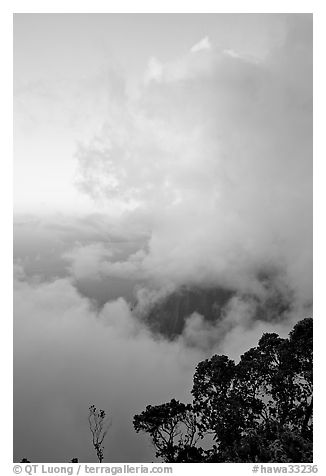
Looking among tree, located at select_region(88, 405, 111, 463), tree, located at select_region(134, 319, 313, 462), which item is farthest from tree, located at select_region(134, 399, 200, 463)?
tree, located at select_region(88, 405, 111, 463)

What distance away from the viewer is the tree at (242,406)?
5156 millimetres

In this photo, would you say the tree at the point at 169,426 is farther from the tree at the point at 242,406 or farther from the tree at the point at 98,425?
the tree at the point at 98,425

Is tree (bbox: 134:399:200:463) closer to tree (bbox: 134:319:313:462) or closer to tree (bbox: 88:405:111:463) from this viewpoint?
tree (bbox: 134:319:313:462)

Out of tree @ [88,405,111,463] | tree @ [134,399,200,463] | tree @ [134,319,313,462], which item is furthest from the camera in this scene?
tree @ [88,405,111,463]

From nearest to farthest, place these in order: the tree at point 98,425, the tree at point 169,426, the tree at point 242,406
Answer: the tree at point 242,406 → the tree at point 169,426 → the tree at point 98,425

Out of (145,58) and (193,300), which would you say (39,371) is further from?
(193,300)

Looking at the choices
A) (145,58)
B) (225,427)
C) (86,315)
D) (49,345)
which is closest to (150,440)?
(225,427)

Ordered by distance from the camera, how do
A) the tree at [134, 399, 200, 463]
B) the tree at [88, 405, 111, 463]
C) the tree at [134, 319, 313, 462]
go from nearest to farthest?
the tree at [134, 319, 313, 462] → the tree at [134, 399, 200, 463] → the tree at [88, 405, 111, 463]

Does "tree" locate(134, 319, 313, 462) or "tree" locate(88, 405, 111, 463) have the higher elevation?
"tree" locate(134, 319, 313, 462)

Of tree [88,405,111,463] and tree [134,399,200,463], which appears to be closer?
tree [134,399,200,463]

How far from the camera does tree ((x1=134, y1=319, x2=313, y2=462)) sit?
16.9 feet

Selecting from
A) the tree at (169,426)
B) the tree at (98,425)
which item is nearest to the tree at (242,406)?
the tree at (169,426)

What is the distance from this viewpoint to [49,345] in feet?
32.9

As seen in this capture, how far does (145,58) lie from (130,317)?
53.4 feet
